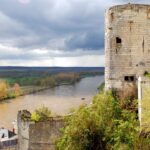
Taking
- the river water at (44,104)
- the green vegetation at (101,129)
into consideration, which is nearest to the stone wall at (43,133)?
the green vegetation at (101,129)

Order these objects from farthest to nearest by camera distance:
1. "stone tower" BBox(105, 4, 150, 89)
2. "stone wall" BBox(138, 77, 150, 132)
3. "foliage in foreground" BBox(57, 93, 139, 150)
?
"stone tower" BBox(105, 4, 150, 89)
"foliage in foreground" BBox(57, 93, 139, 150)
"stone wall" BBox(138, 77, 150, 132)

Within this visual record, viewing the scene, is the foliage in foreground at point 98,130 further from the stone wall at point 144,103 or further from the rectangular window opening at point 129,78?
the rectangular window opening at point 129,78

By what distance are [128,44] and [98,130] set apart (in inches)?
137

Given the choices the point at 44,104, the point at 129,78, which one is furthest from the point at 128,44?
the point at 44,104

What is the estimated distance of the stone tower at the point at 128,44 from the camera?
16188 mm

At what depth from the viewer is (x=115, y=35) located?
54.2 feet

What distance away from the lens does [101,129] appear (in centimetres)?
1454

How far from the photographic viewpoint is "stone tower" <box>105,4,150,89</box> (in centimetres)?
1619

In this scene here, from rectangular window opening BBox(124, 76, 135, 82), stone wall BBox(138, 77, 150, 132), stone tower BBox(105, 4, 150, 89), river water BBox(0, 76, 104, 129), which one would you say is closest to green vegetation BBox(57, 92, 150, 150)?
stone wall BBox(138, 77, 150, 132)

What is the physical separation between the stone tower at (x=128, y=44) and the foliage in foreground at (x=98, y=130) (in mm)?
1658

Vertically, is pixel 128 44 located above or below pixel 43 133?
above

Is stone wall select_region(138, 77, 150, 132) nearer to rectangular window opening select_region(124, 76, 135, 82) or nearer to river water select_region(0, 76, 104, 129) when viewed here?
rectangular window opening select_region(124, 76, 135, 82)

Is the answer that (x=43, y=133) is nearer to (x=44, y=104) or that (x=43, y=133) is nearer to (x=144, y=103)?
(x=144, y=103)

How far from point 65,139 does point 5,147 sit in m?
13.3
